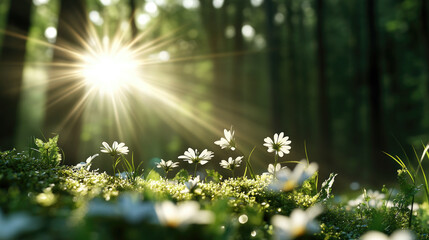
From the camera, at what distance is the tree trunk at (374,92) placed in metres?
12.7

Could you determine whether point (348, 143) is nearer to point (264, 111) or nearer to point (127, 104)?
point (264, 111)

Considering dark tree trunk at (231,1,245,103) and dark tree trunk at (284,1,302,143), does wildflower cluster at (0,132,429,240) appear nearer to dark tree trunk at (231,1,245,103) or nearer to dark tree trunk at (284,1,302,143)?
dark tree trunk at (231,1,245,103)

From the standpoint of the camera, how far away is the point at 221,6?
20625 mm

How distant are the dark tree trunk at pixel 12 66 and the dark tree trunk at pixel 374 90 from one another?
12.3m

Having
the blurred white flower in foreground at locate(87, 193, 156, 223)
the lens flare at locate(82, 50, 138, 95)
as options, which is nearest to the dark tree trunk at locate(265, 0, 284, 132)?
the lens flare at locate(82, 50, 138, 95)

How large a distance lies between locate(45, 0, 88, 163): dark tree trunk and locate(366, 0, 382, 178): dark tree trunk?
11.2 m

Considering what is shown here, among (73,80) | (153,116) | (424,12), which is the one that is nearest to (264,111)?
(153,116)

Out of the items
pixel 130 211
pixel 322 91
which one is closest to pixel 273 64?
pixel 322 91

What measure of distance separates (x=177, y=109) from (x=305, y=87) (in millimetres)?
10200

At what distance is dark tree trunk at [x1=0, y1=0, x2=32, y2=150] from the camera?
582cm

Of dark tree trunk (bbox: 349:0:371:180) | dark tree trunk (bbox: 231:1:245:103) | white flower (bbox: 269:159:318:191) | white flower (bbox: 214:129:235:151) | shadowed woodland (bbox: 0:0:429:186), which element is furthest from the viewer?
dark tree trunk (bbox: 231:1:245:103)

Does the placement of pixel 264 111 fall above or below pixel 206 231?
above

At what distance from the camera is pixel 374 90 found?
13023 millimetres

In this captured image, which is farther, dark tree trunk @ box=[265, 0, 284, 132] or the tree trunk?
dark tree trunk @ box=[265, 0, 284, 132]
